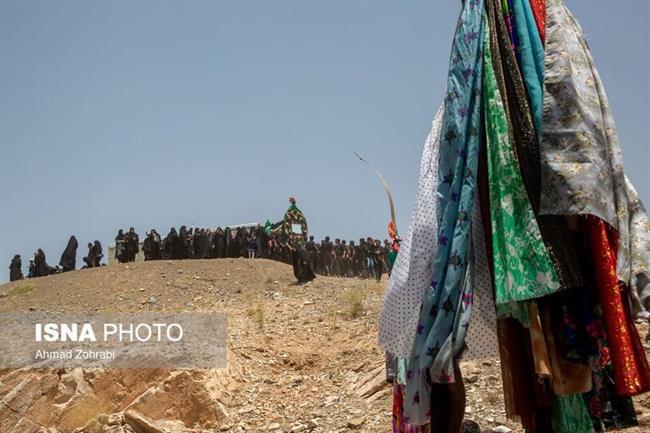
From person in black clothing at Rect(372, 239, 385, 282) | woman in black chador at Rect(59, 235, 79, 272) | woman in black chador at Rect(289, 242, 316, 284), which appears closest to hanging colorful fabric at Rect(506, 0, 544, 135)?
woman in black chador at Rect(289, 242, 316, 284)

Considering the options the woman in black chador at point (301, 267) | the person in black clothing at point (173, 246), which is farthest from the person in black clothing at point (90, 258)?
the woman in black chador at point (301, 267)

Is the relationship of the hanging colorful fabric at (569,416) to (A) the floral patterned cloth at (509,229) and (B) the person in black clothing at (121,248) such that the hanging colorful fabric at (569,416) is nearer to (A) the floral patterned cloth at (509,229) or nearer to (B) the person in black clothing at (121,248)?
(A) the floral patterned cloth at (509,229)

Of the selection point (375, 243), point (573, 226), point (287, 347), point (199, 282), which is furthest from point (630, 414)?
point (375, 243)

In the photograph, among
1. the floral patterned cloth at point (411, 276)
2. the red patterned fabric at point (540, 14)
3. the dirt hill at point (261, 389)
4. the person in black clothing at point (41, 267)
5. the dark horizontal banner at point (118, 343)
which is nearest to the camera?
the floral patterned cloth at point (411, 276)

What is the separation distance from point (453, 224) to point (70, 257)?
2734 cm

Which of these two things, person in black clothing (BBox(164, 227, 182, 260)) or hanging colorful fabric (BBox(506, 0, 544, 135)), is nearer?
hanging colorful fabric (BBox(506, 0, 544, 135))

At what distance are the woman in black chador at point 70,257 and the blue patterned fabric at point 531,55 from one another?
27.3 metres

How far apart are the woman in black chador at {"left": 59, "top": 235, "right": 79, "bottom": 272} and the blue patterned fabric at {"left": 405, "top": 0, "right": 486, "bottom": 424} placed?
89.2ft

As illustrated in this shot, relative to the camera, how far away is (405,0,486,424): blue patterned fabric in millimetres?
2107

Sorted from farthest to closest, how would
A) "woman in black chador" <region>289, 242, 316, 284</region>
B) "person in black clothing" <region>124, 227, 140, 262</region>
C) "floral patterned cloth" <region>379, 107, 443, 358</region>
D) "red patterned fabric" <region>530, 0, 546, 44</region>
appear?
"person in black clothing" <region>124, 227, 140, 262</region> → "woman in black chador" <region>289, 242, 316, 284</region> → "red patterned fabric" <region>530, 0, 546, 44</region> → "floral patterned cloth" <region>379, 107, 443, 358</region>

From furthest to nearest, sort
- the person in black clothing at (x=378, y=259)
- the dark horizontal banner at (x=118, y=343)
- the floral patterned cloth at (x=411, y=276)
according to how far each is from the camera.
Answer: the person in black clothing at (x=378, y=259)
the dark horizontal banner at (x=118, y=343)
the floral patterned cloth at (x=411, y=276)

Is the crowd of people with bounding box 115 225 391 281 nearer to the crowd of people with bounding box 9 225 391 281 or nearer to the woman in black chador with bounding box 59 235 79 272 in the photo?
the crowd of people with bounding box 9 225 391 281

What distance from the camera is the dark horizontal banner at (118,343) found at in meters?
8.79

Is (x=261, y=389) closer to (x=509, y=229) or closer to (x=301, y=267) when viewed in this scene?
(x=509, y=229)
